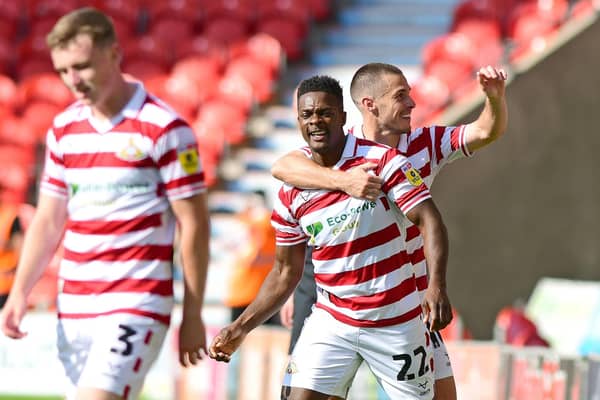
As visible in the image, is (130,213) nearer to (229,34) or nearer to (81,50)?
(81,50)

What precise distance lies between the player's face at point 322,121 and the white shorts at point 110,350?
0.87 meters

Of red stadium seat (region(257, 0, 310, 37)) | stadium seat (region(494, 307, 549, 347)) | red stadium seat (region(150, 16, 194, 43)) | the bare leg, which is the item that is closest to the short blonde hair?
the bare leg

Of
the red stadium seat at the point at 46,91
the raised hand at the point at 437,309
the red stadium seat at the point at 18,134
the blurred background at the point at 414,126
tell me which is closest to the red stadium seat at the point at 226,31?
the blurred background at the point at 414,126

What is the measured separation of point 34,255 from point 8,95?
1084 cm

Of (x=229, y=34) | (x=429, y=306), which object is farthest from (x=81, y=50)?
(x=229, y=34)

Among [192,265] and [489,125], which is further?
[489,125]

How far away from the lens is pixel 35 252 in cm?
517

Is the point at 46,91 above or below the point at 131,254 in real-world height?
above

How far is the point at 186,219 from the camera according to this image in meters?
4.96

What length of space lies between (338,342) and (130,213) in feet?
2.87

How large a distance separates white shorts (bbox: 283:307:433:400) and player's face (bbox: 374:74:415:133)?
2.47ft

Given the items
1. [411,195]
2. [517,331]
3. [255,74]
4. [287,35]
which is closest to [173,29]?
[287,35]

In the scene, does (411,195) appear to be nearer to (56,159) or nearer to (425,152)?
(425,152)

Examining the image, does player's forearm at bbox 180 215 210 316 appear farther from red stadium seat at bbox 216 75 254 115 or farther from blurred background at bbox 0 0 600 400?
red stadium seat at bbox 216 75 254 115
